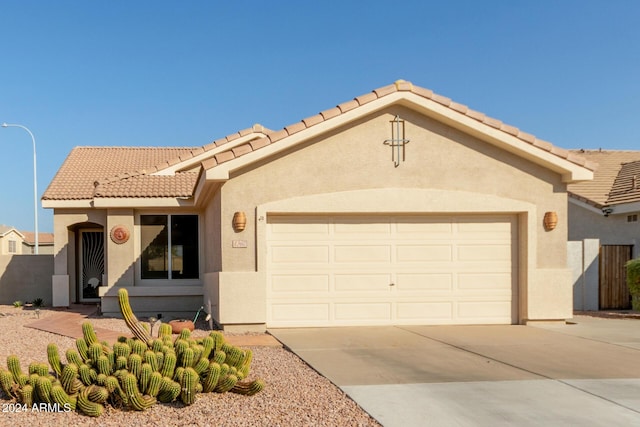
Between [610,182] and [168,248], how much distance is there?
Answer: 50.9 ft

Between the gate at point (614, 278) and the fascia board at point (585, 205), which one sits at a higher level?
the fascia board at point (585, 205)

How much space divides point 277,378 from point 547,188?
787cm

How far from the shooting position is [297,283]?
12352 millimetres


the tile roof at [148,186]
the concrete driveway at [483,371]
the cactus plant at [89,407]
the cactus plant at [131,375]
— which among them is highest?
the tile roof at [148,186]

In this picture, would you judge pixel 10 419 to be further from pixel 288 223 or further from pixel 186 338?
pixel 288 223

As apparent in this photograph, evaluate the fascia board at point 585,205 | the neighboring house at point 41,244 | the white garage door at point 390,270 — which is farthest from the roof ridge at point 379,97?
the neighboring house at point 41,244

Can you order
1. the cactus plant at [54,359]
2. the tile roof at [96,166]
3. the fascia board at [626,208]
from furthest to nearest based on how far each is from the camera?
1. the tile roof at [96,166]
2. the fascia board at [626,208]
3. the cactus plant at [54,359]

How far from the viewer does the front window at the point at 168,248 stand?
1623cm

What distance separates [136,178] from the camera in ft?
55.3

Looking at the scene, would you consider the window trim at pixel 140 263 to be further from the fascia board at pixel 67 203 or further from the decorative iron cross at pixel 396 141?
the decorative iron cross at pixel 396 141

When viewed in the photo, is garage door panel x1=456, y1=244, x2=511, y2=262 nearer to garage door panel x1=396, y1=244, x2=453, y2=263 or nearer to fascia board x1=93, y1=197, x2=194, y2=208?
garage door panel x1=396, y1=244, x2=453, y2=263

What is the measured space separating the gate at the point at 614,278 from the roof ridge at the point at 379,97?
441 cm

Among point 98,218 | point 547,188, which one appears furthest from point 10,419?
point 98,218

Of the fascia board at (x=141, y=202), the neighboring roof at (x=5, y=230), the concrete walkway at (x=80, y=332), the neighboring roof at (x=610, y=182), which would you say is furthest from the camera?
the neighboring roof at (x=5, y=230)
